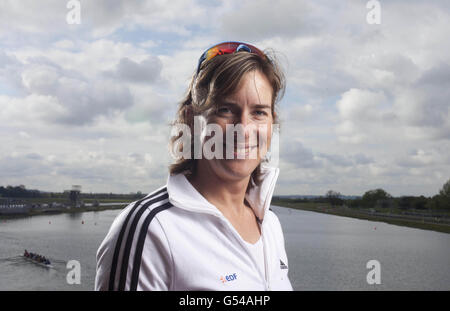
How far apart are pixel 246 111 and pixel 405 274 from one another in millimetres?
46028

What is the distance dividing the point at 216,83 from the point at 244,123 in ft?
0.75

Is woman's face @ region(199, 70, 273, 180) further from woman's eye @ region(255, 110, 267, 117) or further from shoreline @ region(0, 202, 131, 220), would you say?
shoreline @ region(0, 202, 131, 220)

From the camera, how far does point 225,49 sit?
192 cm

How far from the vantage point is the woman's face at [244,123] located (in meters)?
1.85

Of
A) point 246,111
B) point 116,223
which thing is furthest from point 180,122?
point 116,223

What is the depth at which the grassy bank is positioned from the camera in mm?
69750

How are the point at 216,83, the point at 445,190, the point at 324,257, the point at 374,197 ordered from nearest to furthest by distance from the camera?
the point at 216,83
the point at 324,257
the point at 445,190
the point at 374,197

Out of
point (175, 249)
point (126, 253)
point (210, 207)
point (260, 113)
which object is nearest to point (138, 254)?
point (126, 253)

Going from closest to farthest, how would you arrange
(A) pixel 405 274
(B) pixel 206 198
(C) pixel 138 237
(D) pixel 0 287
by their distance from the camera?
(C) pixel 138 237 → (B) pixel 206 198 → (D) pixel 0 287 → (A) pixel 405 274

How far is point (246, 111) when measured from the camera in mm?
1855

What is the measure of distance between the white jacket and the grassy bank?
7386cm

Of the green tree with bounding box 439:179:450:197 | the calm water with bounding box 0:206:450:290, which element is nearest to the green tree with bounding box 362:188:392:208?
the green tree with bounding box 439:179:450:197

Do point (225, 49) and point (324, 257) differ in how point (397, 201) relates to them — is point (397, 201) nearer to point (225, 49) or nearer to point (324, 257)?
point (324, 257)

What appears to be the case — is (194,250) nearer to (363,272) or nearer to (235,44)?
(235,44)
